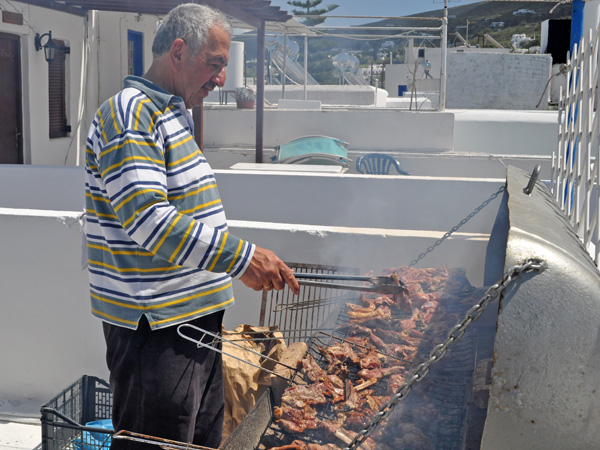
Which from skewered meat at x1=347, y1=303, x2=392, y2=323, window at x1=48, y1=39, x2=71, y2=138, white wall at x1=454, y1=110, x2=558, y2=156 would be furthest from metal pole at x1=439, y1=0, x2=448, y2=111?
skewered meat at x1=347, y1=303, x2=392, y2=323

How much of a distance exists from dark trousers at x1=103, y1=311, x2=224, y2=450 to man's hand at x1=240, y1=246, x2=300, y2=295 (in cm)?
34

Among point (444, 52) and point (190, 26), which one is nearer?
point (190, 26)

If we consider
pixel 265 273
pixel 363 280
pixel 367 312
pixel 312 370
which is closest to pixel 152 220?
pixel 265 273

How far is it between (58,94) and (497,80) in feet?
52.6

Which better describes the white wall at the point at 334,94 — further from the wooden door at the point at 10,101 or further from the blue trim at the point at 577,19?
the wooden door at the point at 10,101

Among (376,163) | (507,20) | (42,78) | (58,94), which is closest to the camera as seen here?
(42,78)

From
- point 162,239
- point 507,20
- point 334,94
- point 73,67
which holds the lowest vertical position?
point 162,239

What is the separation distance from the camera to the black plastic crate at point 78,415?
3279mm

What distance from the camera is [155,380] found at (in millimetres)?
2408

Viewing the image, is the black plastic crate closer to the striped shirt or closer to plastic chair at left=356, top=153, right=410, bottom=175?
the striped shirt

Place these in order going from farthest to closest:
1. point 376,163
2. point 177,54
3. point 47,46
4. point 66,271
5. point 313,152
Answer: point 376,163 < point 313,152 < point 47,46 < point 66,271 < point 177,54

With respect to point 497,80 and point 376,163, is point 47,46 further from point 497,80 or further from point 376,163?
point 497,80

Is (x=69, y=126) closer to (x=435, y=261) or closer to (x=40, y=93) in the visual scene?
(x=40, y=93)

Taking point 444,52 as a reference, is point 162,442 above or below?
below
